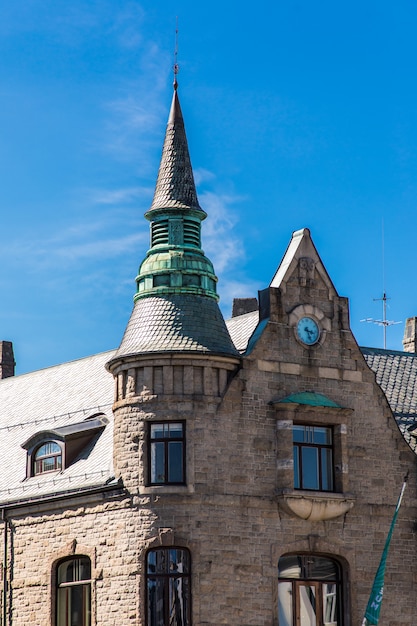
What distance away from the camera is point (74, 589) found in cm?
5016

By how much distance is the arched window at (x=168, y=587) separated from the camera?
47219mm

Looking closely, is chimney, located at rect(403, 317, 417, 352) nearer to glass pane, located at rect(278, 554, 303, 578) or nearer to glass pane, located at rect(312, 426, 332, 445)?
glass pane, located at rect(312, 426, 332, 445)

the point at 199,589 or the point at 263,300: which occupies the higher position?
the point at 263,300

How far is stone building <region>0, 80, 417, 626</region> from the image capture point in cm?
4778

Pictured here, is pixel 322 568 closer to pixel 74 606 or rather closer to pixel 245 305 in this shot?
pixel 74 606

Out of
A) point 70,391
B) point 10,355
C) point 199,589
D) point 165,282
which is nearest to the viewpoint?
point 199,589

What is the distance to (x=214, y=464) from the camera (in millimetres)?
48281

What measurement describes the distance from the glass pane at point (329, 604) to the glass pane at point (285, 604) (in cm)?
129

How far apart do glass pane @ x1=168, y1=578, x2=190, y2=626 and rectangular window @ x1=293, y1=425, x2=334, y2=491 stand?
5.01 meters

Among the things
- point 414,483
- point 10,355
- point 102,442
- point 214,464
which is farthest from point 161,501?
point 10,355

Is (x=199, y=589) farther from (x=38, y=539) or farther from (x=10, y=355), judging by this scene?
(x=10, y=355)

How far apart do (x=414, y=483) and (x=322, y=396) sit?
4.48 metres

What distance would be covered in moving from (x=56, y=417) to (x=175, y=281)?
962cm

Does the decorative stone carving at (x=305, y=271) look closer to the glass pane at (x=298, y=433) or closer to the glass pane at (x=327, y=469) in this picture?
the glass pane at (x=298, y=433)
